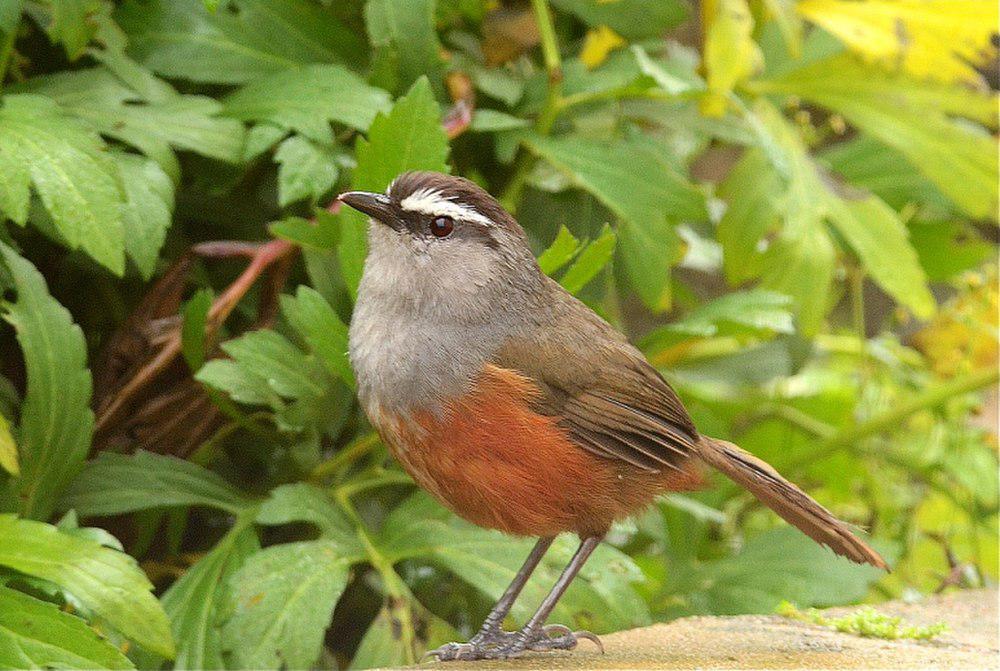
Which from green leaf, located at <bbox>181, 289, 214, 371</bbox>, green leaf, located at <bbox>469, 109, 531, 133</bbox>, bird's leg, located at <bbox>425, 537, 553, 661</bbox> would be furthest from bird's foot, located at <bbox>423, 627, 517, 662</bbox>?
green leaf, located at <bbox>469, 109, 531, 133</bbox>

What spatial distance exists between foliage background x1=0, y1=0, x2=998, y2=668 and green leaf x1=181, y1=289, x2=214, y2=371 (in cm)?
1

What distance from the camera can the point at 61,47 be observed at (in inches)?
147

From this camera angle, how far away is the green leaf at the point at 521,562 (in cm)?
Result: 325

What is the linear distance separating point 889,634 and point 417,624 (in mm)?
1294

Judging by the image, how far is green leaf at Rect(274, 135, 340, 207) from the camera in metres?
3.39

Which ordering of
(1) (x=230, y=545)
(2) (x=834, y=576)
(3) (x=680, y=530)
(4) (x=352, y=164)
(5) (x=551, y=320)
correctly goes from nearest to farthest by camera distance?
1. (5) (x=551, y=320)
2. (1) (x=230, y=545)
3. (4) (x=352, y=164)
4. (2) (x=834, y=576)
5. (3) (x=680, y=530)

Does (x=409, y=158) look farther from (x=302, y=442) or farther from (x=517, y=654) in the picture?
(x=517, y=654)

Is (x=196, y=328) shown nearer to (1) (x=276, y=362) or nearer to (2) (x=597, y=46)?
(1) (x=276, y=362)

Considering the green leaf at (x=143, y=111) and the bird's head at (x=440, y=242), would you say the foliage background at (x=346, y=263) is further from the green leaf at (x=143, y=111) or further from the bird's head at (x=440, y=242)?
the bird's head at (x=440, y=242)

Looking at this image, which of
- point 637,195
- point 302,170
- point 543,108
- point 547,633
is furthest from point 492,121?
point 547,633

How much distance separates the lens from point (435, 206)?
272 centimetres

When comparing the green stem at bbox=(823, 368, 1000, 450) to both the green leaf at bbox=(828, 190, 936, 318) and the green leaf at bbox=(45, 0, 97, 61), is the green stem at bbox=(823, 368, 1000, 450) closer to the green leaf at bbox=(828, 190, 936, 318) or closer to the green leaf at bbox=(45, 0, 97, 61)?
the green leaf at bbox=(828, 190, 936, 318)

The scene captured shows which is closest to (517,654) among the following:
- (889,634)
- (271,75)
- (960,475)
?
(889,634)

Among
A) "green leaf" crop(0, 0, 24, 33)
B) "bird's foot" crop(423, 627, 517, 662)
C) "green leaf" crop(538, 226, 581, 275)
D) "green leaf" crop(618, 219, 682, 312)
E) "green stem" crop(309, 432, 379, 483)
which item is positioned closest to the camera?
"bird's foot" crop(423, 627, 517, 662)
